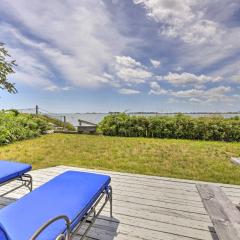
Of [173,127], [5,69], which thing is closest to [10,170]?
[5,69]

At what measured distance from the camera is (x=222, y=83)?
669 inches

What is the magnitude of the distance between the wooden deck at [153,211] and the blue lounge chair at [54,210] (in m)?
0.46

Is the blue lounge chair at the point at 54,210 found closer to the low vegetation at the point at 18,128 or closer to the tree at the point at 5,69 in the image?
the tree at the point at 5,69

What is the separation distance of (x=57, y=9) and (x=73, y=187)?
7168 mm

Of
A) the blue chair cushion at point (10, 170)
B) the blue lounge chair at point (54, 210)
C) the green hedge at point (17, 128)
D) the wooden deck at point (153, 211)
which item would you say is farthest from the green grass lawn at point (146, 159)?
the blue lounge chair at point (54, 210)

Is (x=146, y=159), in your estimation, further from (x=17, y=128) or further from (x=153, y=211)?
(x=17, y=128)

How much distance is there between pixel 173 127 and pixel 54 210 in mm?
10739

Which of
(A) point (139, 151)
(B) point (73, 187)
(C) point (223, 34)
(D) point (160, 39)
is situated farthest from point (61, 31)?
(B) point (73, 187)

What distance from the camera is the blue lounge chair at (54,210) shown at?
4.94 ft

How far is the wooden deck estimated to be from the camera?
8.36 feet

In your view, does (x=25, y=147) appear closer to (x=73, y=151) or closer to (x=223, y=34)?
(x=73, y=151)

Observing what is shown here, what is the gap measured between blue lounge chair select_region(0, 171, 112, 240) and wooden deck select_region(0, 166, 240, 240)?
460 millimetres

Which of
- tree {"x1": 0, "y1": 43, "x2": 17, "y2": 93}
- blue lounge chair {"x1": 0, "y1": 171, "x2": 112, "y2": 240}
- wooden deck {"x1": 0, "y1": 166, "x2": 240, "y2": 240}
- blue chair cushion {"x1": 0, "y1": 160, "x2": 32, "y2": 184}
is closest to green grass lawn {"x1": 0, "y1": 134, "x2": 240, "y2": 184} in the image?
wooden deck {"x1": 0, "y1": 166, "x2": 240, "y2": 240}

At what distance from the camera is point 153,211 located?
310 cm
